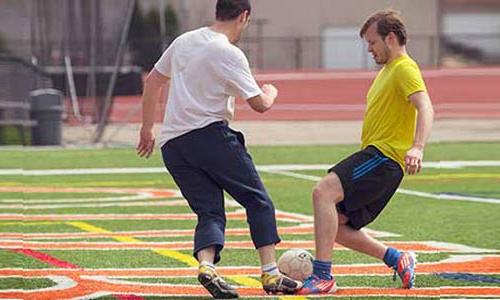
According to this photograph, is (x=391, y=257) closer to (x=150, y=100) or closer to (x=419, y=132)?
(x=419, y=132)

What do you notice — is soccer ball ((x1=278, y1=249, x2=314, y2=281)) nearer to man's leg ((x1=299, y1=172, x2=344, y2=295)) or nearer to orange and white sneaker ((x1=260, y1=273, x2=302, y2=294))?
man's leg ((x1=299, y1=172, x2=344, y2=295))

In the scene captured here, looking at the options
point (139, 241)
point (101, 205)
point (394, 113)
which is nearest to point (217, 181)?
point (394, 113)

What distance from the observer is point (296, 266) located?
806 centimetres

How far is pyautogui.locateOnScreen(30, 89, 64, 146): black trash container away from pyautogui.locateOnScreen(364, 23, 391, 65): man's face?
16712 millimetres

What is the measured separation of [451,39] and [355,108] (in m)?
15.6

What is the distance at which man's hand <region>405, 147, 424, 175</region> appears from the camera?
7.49 metres

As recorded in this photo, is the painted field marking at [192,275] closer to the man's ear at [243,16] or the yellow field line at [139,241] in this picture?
the yellow field line at [139,241]

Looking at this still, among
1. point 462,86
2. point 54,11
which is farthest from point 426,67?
point 54,11

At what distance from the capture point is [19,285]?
8.12 metres

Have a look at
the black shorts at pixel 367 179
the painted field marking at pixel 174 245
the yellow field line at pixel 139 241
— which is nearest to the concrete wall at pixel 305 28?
the yellow field line at pixel 139 241

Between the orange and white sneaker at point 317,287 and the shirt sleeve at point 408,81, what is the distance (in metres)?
1.16

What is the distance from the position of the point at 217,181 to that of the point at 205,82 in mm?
558

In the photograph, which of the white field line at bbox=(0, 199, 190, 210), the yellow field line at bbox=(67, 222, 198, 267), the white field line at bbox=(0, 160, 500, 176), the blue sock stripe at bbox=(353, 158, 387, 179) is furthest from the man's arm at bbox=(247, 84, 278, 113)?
the white field line at bbox=(0, 160, 500, 176)

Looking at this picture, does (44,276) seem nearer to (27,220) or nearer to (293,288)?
(293,288)
